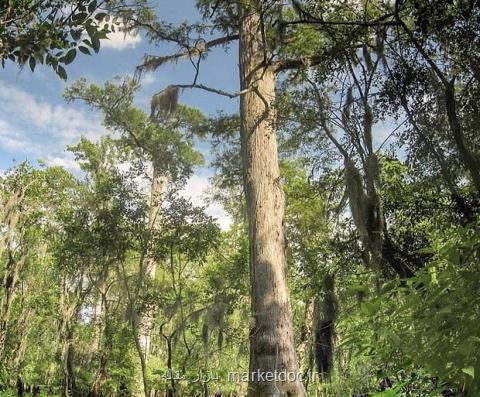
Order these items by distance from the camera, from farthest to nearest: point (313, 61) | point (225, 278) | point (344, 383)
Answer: point (225, 278)
point (313, 61)
point (344, 383)

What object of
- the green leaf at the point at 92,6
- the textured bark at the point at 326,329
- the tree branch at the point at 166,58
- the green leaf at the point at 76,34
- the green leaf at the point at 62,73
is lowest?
the textured bark at the point at 326,329

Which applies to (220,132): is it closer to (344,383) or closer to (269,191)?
(269,191)

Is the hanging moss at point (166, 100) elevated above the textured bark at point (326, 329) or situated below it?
above

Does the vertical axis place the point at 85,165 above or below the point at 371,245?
above

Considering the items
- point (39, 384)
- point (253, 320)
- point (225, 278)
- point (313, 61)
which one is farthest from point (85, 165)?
point (253, 320)

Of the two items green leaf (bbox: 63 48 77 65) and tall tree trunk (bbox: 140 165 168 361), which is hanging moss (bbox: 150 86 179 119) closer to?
tall tree trunk (bbox: 140 165 168 361)

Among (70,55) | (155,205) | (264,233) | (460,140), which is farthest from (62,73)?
(155,205)

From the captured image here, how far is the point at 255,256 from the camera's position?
19.9ft

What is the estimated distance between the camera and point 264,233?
6.15 metres

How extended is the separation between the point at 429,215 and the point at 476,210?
3.31ft

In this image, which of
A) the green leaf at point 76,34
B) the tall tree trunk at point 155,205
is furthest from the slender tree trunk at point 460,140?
the tall tree trunk at point 155,205

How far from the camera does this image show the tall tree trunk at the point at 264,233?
534 cm

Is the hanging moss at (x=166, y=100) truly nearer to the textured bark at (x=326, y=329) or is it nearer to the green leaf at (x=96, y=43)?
the textured bark at (x=326, y=329)

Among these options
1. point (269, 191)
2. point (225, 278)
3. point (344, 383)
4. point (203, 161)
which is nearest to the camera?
point (269, 191)
